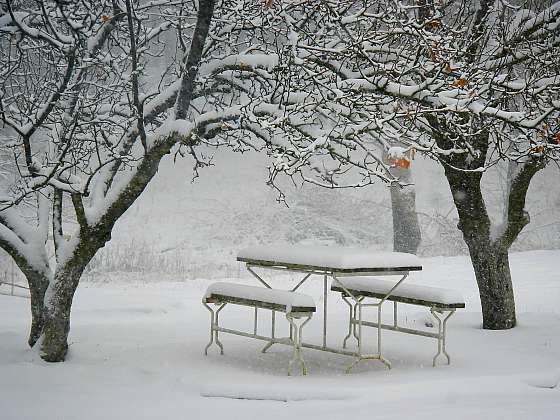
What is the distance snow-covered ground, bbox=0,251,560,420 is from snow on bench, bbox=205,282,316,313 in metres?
0.65

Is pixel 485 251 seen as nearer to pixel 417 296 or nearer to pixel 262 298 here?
pixel 417 296

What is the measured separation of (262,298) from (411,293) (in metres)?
1.58

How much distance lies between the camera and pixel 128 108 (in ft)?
30.8

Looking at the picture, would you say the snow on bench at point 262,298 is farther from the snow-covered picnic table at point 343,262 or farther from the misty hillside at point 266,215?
the misty hillside at point 266,215

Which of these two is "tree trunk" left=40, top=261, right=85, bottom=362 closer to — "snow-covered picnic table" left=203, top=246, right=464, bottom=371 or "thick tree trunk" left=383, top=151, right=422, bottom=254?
"snow-covered picnic table" left=203, top=246, right=464, bottom=371

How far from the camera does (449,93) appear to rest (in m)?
6.45

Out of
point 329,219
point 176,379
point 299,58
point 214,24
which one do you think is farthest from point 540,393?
point 329,219

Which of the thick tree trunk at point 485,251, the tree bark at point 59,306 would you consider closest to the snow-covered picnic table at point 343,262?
the tree bark at point 59,306

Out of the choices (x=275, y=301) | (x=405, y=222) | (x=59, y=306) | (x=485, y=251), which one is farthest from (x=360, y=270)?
(x=405, y=222)

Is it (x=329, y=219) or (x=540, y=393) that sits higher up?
(x=329, y=219)

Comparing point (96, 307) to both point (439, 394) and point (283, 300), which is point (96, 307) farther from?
point (439, 394)

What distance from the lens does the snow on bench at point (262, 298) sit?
667cm

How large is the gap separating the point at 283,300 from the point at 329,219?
2162 cm

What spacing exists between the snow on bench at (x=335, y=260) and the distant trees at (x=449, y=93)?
0.76m
